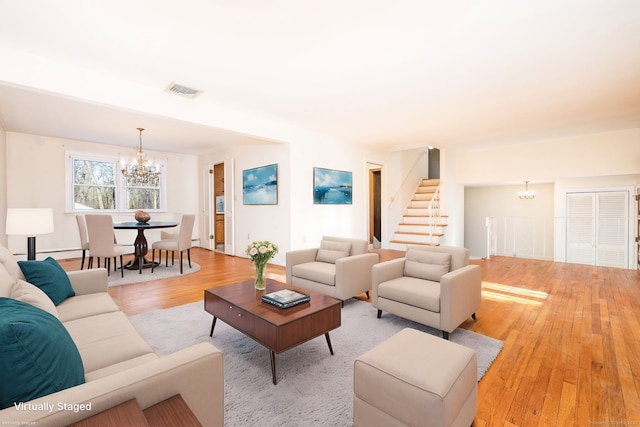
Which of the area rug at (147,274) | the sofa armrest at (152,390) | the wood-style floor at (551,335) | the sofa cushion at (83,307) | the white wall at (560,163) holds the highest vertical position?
the white wall at (560,163)

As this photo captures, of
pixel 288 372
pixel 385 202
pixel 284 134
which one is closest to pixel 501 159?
pixel 385 202

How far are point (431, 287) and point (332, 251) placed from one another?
4.80ft

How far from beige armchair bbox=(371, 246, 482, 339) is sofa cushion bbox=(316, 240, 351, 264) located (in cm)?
82

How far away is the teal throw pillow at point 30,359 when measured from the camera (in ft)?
2.91

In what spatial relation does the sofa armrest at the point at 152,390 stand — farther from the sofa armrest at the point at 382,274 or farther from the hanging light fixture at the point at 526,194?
the hanging light fixture at the point at 526,194

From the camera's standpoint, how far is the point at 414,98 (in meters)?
3.97

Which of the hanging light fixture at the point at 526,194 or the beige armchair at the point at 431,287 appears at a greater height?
the hanging light fixture at the point at 526,194

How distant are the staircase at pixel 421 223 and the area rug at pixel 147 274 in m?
4.68

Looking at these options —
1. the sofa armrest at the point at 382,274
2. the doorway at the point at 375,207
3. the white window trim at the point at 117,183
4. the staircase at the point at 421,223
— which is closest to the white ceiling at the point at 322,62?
the white window trim at the point at 117,183

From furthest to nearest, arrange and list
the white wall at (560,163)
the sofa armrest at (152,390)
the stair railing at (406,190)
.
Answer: the stair railing at (406,190), the white wall at (560,163), the sofa armrest at (152,390)

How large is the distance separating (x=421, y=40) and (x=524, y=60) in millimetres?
1168

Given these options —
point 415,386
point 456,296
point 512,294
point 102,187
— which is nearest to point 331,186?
point 512,294

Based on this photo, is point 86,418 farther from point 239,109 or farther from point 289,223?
point 289,223

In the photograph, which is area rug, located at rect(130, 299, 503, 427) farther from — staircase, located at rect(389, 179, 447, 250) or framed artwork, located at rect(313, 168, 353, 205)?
staircase, located at rect(389, 179, 447, 250)
